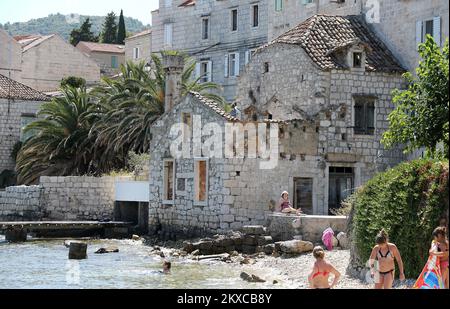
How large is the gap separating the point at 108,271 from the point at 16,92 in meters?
32.4

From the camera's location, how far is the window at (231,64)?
56281 mm

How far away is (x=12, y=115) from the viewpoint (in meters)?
58.4

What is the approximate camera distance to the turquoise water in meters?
25.0

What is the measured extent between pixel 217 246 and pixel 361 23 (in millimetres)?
11898

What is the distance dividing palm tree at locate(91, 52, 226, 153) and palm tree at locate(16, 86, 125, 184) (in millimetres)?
1163

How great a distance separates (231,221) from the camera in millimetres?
33906

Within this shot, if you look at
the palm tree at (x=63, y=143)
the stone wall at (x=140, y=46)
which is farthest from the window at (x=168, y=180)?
the stone wall at (x=140, y=46)

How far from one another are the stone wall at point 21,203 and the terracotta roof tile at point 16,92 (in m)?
11.0

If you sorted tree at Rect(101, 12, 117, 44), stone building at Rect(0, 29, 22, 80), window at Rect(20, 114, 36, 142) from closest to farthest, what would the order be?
window at Rect(20, 114, 36, 142), stone building at Rect(0, 29, 22, 80), tree at Rect(101, 12, 117, 44)

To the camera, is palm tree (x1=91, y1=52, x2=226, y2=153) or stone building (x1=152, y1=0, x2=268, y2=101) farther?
stone building (x1=152, y1=0, x2=268, y2=101)

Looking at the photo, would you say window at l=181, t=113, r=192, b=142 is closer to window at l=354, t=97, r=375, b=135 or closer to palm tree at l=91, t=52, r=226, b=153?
window at l=354, t=97, r=375, b=135

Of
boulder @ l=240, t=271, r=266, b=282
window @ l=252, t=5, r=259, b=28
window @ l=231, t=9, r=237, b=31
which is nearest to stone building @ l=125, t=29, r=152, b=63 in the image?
window @ l=231, t=9, r=237, b=31

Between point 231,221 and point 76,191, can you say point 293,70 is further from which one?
point 76,191

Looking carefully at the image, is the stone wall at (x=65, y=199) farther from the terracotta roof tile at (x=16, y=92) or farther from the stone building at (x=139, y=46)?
the stone building at (x=139, y=46)
